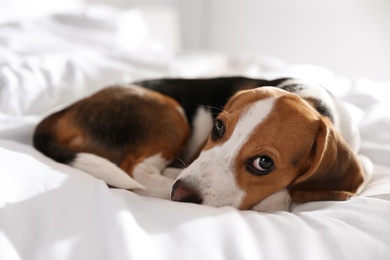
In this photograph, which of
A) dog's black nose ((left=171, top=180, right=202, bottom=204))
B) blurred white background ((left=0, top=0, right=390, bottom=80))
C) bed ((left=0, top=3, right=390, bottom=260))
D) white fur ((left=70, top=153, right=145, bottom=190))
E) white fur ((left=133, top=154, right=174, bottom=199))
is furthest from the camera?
blurred white background ((left=0, top=0, right=390, bottom=80))

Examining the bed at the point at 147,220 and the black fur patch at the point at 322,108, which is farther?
the black fur patch at the point at 322,108

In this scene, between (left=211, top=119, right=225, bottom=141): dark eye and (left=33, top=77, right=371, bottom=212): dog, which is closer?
(left=33, top=77, right=371, bottom=212): dog

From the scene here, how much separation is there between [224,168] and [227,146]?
0.28 ft

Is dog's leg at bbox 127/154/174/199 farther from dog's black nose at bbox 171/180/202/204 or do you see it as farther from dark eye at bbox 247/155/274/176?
dark eye at bbox 247/155/274/176

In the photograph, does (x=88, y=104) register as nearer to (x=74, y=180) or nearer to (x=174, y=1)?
(x=74, y=180)

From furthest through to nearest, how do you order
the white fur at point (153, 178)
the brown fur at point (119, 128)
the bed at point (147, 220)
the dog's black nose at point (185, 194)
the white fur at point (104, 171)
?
1. the brown fur at point (119, 128)
2. the white fur at point (153, 178)
3. the white fur at point (104, 171)
4. the dog's black nose at point (185, 194)
5. the bed at point (147, 220)

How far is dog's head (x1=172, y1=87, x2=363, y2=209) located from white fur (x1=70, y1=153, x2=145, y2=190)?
0.62 feet

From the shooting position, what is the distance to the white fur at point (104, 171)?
1656mm

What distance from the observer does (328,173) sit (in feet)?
5.43

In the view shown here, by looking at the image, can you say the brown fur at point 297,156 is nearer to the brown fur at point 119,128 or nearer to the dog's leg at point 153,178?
the dog's leg at point 153,178

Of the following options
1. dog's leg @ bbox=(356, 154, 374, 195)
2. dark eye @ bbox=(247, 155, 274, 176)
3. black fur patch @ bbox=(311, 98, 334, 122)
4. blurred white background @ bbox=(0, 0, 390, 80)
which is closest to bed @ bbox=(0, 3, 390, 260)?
dog's leg @ bbox=(356, 154, 374, 195)

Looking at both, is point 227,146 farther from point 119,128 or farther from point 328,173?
point 119,128

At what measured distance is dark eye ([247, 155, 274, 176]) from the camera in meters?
1.61

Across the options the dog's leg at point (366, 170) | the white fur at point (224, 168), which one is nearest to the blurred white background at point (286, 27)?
the dog's leg at point (366, 170)
